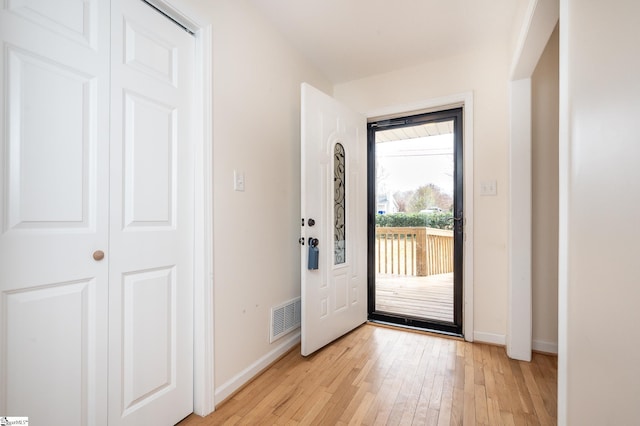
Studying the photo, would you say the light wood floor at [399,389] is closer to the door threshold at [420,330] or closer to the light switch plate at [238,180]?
the door threshold at [420,330]

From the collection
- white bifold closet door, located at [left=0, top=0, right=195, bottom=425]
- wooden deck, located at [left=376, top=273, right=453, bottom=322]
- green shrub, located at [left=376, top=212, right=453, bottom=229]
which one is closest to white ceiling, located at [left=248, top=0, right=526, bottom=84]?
white bifold closet door, located at [left=0, top=0, right=195, bottom=425]

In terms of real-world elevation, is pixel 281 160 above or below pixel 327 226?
above

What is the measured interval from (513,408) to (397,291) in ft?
5.41

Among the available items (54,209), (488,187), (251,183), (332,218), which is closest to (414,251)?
(488,187)

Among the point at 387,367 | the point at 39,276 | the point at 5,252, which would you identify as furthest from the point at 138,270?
the point at 387,367

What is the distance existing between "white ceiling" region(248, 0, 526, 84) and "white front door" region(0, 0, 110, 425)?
1.28m

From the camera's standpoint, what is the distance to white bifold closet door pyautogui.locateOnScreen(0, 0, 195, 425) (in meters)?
0.96

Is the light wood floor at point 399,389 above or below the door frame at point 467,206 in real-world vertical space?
below

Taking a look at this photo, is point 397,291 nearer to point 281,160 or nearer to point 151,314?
point 281,160

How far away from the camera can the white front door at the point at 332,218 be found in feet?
7.08

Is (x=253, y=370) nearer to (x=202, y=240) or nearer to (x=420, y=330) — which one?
(x=202, y=240)

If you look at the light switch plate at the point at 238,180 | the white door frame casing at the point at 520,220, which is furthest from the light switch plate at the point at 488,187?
the light switch plate at the point at 238,180

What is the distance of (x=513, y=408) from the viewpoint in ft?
5.11

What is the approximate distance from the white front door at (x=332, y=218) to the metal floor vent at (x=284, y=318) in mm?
189
